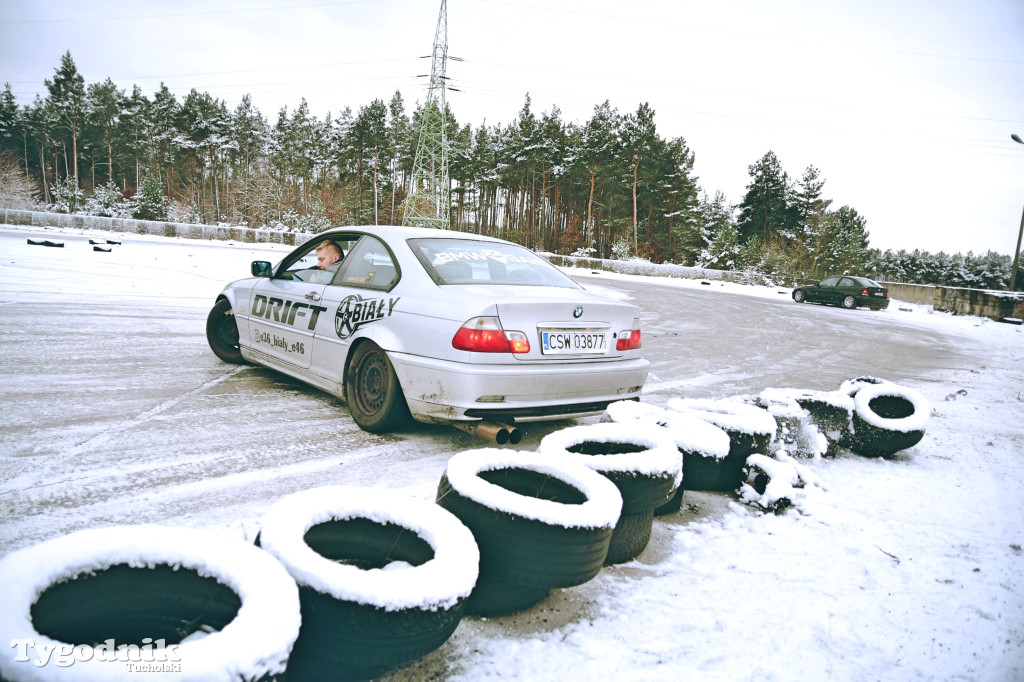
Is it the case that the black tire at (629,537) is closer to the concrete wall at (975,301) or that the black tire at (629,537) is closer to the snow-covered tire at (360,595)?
the snow-covered tire at (360,595)

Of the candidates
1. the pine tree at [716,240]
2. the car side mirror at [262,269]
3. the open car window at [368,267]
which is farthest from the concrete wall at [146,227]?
the open car window at [368,267]

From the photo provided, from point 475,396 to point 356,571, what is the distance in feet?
6.15

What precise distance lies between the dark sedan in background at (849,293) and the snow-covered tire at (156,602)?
27769 mm

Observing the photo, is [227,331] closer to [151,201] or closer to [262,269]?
[262,269]

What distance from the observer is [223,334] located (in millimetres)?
5973

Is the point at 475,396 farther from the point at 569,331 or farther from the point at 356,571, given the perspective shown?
the point at 356,571

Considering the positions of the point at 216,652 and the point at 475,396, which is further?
the point at 475,396

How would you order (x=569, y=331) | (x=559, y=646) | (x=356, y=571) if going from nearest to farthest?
1. (x=356, y=571)
2. (x=559, y=646)
3. (x=569, y=331)

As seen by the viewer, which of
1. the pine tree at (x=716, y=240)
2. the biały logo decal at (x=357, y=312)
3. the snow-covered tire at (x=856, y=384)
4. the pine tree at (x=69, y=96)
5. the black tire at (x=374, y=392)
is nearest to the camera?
the black tire at (x=374, y=392)

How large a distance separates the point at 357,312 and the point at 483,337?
3.73 ft

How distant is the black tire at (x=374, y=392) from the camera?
382cm

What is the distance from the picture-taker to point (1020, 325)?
21.3 meters

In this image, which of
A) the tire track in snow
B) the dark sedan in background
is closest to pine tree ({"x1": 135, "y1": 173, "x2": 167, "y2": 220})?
the dark sedan in background

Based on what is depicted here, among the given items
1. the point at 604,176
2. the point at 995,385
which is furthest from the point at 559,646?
the point at 604,176
